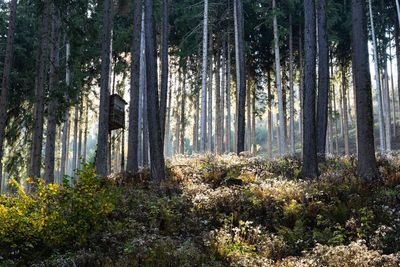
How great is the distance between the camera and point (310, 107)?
505 inches

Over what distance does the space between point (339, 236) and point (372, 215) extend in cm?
119

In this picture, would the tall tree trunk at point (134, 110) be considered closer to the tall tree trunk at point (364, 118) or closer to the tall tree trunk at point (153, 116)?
the tall tree trunk at point (153, 116)

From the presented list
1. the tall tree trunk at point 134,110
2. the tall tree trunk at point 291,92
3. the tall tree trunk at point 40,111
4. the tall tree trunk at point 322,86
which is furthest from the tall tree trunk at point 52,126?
the tall tree trunk at point 291,92

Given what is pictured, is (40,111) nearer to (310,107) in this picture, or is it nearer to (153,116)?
(153,116)

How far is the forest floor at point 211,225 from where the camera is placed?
7537mm

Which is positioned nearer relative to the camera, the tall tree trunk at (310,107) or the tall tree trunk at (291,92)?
the tall tree trunk at (310,107)

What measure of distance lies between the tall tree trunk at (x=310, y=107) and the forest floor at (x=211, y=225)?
83 cm

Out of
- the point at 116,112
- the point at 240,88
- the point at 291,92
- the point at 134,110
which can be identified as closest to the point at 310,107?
the point at 134,110

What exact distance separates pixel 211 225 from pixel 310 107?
517cm

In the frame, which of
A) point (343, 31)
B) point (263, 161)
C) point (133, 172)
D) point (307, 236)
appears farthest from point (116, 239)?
point (343, 31)

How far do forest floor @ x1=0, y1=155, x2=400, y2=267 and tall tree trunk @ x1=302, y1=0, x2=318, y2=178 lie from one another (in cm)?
83

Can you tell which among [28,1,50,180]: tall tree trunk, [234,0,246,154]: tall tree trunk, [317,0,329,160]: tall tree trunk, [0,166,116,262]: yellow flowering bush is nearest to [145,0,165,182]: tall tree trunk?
[28,1,50,180]: tall tree trunk

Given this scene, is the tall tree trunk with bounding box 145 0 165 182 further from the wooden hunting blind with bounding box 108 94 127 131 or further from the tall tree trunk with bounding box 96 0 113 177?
the wooden hunting blind with bounding box 108 94 127 131

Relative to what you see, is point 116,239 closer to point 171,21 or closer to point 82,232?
point 82,232
